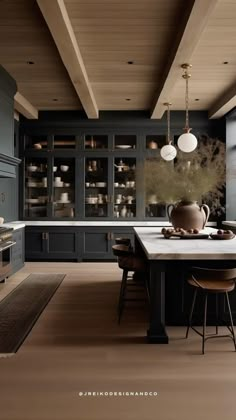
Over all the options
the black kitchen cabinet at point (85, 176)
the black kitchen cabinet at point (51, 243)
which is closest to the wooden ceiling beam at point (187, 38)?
the black kitchen cabinet at point (85, 176)

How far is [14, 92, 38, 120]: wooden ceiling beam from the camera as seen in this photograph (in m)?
6.10

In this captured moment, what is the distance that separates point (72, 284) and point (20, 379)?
2825 millimetres

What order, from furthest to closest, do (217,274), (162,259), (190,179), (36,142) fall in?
(36,142) < (190,179) < (162,259) < (217,274)

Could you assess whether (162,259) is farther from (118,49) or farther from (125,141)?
(125,141)

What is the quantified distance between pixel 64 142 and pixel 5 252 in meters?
2.87

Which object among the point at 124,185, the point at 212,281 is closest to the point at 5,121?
the point at 124,185

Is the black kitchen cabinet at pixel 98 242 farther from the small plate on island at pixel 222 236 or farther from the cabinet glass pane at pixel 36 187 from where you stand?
the small plate on island at pixel 222 236

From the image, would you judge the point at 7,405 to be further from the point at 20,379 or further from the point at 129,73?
the point at 129,73

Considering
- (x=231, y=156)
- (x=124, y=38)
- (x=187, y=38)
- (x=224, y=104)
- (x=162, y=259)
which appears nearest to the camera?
(x=162, y=259)

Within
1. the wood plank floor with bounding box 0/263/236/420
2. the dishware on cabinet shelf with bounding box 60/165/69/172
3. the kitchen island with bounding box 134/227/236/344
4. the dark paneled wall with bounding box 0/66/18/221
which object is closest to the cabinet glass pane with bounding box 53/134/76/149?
the dishware on cabinet shelf with bounding box 60/165/69/172

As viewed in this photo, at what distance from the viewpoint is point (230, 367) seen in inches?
107

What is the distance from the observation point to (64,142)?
740 centimetres

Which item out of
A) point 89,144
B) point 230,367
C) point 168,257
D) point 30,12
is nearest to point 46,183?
point 89,144

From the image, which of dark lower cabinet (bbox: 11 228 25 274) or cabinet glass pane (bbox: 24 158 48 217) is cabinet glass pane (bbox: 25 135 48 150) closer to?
cabinet glass pane (bbox: 24 158 48 217)
